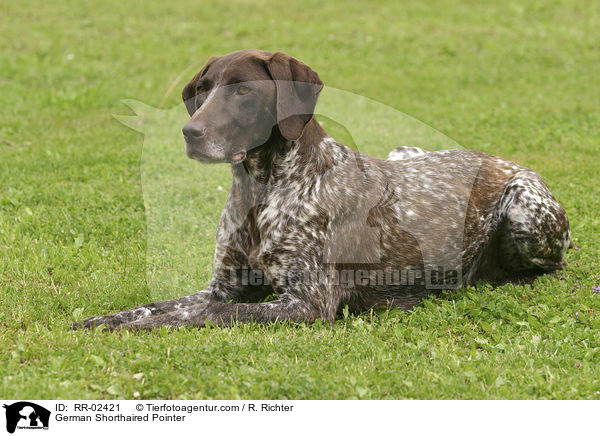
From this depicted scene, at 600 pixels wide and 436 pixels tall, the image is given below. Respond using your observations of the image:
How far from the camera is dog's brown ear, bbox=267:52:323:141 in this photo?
5.06 m

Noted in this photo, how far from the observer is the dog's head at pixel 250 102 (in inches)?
196

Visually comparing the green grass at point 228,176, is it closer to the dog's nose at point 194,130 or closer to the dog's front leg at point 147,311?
the dog's front leg at point 147,311

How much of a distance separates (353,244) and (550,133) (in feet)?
21.8

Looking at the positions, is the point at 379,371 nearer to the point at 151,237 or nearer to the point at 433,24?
the point at 151,237

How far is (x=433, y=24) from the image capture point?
17.5 meters

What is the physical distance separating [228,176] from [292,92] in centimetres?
401

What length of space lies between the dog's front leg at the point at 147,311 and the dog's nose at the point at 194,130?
1.35m

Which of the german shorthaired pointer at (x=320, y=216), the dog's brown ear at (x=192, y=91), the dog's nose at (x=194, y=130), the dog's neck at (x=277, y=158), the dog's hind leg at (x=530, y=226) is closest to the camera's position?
the dog's nose at (x=194, y=130)

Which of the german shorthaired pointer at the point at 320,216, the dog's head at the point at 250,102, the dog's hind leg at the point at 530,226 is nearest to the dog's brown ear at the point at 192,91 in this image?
the german shorthaired pointer at the point at 320,216

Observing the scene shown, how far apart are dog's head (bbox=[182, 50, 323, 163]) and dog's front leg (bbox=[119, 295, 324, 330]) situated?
1072 millimetres

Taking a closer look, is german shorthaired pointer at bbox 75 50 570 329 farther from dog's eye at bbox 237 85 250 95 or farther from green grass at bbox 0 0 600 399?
green grass at bbox 0 0 600 399

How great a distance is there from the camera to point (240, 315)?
513cm
